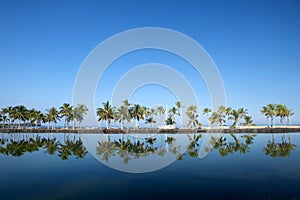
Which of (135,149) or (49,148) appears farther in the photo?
(49,148)

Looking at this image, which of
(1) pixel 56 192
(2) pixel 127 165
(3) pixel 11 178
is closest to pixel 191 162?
(2) pixel 127 165

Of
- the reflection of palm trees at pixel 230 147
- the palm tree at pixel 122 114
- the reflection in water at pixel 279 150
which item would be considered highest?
the palm tree at pixel 122 114

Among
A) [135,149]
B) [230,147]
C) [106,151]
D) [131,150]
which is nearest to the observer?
[106,151]

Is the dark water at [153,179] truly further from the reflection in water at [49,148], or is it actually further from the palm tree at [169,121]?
the palm tree at [169,121]

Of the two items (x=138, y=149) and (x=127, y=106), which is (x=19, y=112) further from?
(x=138, y=149)

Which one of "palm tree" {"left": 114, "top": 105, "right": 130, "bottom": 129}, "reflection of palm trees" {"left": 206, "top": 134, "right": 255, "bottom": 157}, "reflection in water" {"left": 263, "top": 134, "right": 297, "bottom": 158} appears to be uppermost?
"palm tree" {"left": 114, "top": 105, "right": 130, "bottom": 129}

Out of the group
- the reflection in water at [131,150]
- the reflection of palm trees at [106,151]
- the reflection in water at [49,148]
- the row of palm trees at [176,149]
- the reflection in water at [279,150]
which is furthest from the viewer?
the reflection in water at [49,148]

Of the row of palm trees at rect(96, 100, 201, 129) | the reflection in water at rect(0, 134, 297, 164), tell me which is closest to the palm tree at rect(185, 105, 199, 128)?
the row of palm trees at rect(96, 100, 201, 129)

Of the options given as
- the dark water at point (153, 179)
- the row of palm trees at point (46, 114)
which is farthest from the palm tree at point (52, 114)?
the dark water at point (153, 179)

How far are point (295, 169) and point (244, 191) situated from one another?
996 cm

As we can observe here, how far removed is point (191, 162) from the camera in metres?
25.3

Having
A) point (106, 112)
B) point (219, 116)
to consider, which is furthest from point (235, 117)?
point (106, 112)

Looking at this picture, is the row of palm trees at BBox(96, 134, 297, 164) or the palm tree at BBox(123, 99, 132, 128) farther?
the palm tree at BBox(123, 99, 132, 128)

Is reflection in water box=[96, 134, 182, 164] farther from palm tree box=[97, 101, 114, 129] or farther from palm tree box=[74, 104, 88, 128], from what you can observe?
palm tree box=[74, 104, 88, 128]
